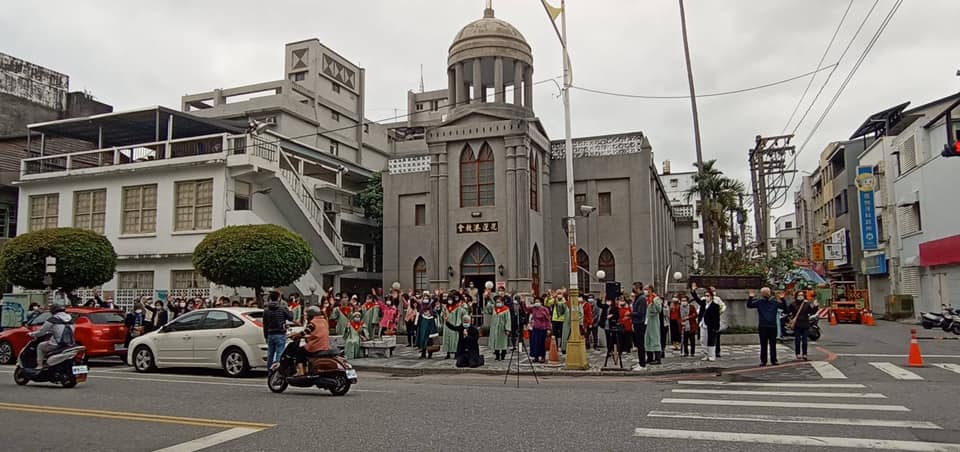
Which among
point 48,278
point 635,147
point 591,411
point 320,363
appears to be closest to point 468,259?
point 635,147

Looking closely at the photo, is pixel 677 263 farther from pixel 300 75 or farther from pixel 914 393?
pixel 914 393

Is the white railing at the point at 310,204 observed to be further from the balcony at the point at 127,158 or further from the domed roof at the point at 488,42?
the domed roof at the point at 488,42

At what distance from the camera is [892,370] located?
14250 millimetres

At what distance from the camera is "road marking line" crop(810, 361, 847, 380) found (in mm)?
13416

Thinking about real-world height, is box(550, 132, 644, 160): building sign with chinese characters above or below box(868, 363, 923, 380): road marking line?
above

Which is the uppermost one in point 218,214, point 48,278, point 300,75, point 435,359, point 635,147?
point 300,75

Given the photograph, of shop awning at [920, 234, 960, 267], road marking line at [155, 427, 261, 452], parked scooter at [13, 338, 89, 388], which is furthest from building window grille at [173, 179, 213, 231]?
shop awning at [920, 234, 960, 267]

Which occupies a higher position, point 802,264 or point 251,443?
point 802,264

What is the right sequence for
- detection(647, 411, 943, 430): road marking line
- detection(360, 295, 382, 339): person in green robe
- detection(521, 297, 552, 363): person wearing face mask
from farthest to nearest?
detection(360, 295, 382, 339): person in green robe → detection(521, 297, 552, 363): person wearing face mask → detection(647, 411, 943, 430): road marking line

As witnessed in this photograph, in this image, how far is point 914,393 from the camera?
1071 cm

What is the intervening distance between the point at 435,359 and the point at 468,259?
39.1ft

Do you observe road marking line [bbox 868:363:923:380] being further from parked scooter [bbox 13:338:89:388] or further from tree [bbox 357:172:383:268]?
tree [bbox 357:172:383:268]

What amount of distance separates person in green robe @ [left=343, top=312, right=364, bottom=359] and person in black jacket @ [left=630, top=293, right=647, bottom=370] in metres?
7.00

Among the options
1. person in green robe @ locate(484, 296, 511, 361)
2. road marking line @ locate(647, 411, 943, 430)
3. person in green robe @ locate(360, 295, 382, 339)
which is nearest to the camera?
road marking line @ locate(647, 411, 943, 430)
